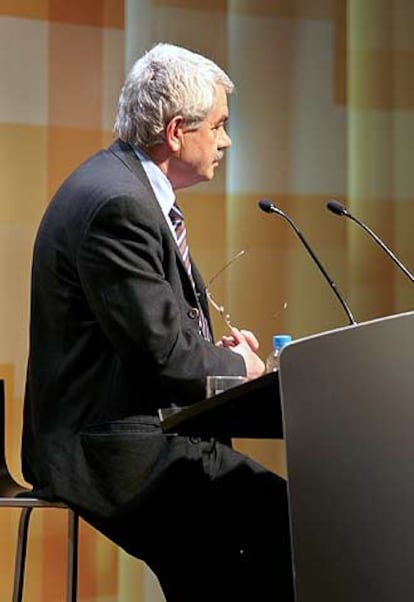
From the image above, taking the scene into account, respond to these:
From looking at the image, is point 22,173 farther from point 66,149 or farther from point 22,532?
point 22,532

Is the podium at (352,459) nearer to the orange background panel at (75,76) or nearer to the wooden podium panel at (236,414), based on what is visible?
the wooden podium panel at (236,414)

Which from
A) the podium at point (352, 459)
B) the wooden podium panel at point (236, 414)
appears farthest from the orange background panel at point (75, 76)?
the podium at point (352, 459)

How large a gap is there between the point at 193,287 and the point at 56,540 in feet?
4.29

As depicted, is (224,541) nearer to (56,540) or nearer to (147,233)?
(147,233)

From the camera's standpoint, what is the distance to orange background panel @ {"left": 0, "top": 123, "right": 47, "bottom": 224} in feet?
10.0

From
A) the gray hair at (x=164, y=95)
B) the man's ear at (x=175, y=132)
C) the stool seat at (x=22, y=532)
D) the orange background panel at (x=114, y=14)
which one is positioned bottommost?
the stool seat at (x=22, y=532)

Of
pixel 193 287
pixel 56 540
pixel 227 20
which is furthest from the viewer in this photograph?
pixel 227 20

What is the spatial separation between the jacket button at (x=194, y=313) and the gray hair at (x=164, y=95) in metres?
0.36

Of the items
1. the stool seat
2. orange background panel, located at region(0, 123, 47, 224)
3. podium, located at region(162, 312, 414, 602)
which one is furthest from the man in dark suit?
orange background panel, located at region(0, 123, 47, 224)

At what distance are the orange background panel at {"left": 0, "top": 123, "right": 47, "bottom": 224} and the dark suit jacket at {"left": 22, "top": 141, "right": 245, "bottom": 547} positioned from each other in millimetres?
1083

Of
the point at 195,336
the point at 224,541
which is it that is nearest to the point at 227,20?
the point at 195,336

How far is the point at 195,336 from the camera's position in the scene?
1.91m

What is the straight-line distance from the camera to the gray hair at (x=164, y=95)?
2.13 meters

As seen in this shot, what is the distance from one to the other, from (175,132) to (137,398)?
56 centimetres
